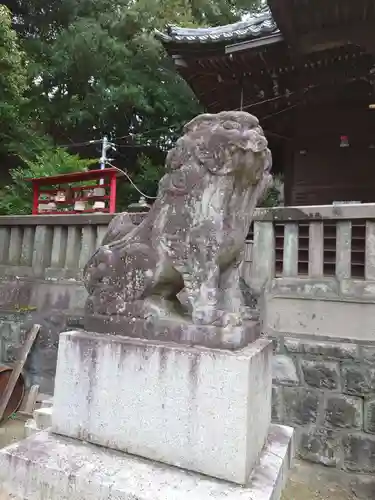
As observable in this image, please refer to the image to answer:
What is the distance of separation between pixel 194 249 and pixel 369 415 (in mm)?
2589

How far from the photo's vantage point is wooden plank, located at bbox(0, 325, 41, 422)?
4496 millimetres

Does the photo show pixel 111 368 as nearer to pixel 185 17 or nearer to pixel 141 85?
pixel 141 85

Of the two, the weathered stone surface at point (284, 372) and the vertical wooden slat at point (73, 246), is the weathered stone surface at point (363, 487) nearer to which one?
the weathered stone surface at point (284, 372)

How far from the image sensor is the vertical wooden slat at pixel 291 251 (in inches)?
151

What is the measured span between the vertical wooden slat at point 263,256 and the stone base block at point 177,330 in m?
1.66

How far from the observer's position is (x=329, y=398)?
11.8 feet

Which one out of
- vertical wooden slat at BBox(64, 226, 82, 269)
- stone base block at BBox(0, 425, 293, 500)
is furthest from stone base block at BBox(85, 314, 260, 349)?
vertical wooden slat at BBox(64, 226, 82, 269)

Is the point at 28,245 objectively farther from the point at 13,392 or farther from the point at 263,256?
the point at 263,256

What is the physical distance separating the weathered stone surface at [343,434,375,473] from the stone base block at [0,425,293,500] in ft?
5.55

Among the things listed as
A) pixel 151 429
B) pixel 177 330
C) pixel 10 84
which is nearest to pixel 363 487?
pixel 151 429

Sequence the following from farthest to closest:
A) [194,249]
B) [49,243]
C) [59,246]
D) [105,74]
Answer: [105,74]
[49,243]
[59,246]
[194,249]

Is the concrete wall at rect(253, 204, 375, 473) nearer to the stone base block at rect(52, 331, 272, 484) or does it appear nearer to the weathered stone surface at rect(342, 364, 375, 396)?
the weathered stone surface at rect(342, 364, 375, 396)

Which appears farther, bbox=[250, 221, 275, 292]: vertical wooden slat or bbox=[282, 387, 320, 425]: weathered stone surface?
bbox=[250, 221, 275, 292]: vertical wooden slat

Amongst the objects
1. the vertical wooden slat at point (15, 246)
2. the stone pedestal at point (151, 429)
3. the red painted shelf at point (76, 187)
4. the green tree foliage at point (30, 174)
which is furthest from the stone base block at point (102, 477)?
the green tree foliage at point (30, 174)
